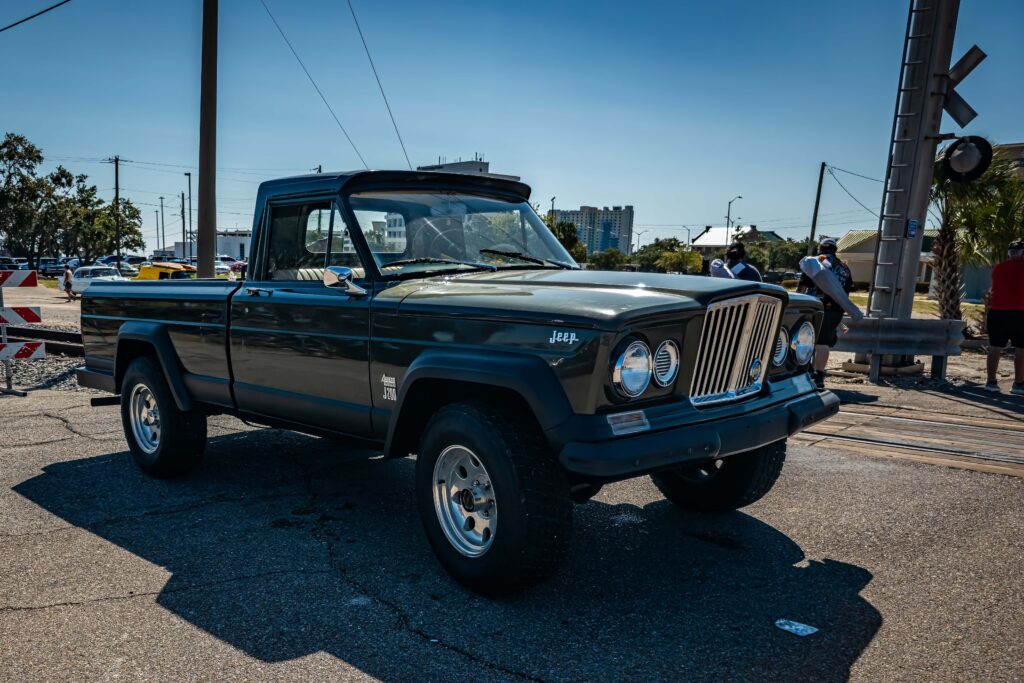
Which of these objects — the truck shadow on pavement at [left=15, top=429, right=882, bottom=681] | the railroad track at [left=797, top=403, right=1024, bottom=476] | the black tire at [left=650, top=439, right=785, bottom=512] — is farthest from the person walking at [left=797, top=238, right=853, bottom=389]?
the truck shadow on pavement at [left=15, top=429, right=882, bottom=681]

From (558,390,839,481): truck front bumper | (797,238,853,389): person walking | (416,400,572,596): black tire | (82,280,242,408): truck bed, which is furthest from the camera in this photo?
(797,238,853,389): person walking

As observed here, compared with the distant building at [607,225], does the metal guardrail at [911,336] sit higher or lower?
lower

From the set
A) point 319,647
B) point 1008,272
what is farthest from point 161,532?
point 1008,272

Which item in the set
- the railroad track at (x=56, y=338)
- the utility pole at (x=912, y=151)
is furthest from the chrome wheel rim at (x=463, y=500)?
the railroad track at (x=56, y=338)

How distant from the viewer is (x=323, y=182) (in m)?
4.55

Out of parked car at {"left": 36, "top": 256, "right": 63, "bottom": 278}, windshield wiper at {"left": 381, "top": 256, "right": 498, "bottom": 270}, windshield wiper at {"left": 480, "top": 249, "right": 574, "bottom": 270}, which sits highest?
windshield wiper at {"left": 480, "top": 249, "right": 574, "bottom": 270}

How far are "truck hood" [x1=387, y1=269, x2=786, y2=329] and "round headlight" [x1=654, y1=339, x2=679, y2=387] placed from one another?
0.15 metres

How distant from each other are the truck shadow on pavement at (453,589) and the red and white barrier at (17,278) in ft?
16.5

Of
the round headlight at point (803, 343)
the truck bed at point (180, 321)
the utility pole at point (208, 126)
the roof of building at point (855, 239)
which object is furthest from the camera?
the roof of building at point (855, 239)

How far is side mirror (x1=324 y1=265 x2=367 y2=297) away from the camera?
3930mm

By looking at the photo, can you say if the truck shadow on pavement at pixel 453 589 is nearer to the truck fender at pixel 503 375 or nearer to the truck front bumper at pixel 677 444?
the truck front bumper at pixel 677 444

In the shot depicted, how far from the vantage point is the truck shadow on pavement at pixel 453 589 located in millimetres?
3002

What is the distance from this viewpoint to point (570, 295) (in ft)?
11.3

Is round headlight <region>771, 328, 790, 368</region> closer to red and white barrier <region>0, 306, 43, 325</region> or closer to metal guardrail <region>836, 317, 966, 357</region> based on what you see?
metal guardrail <region>836, 317, 966, 357</region>
